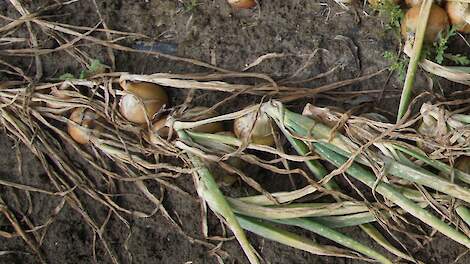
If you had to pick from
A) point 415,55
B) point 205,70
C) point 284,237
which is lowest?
point 284,237

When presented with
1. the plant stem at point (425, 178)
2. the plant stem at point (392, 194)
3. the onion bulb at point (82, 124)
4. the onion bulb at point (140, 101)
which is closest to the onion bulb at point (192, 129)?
the onion bulb at point (140, 101)

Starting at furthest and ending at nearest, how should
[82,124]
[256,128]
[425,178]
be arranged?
1. [82,124]
2. [256,128]
3. [425,178]

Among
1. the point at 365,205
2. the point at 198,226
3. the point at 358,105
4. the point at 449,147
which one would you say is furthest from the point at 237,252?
the point at 449,147

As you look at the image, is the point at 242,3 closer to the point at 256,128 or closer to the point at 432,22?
the point at 256,128

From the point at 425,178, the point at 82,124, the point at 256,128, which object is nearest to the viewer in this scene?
the point at 425,178

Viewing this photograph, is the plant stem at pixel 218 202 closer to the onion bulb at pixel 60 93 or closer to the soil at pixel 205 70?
the soil at pixel 205 70

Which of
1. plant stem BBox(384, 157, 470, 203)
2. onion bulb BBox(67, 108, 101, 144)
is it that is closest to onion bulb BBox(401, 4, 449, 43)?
plant stem BBox(384, 157, 470, 203)

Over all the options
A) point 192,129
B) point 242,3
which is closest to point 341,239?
point 192,129
